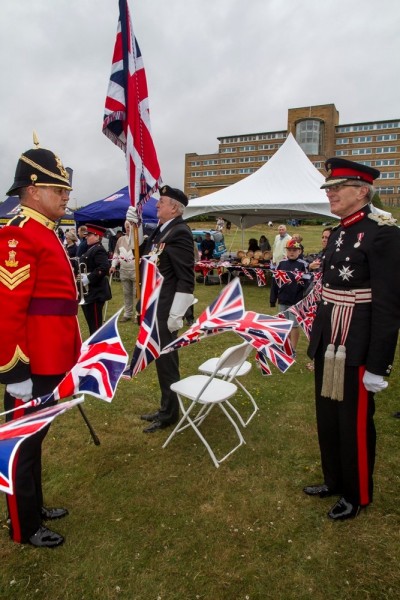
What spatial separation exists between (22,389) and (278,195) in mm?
12558

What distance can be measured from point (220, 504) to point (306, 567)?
0.77 metres

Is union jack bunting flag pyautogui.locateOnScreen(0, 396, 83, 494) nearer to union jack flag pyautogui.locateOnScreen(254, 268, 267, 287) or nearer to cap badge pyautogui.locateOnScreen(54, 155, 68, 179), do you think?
cap badge pyautogui.locateOnScreen(54, 155, 68, 179)

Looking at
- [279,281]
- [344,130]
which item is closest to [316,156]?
[344,130]

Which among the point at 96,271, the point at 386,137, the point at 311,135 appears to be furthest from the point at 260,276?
the point at 386,137

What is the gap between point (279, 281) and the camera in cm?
604

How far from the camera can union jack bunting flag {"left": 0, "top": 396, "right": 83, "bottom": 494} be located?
190 centimetres

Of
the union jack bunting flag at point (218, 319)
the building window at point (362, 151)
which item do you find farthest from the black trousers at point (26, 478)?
the building window at point (362, 151)

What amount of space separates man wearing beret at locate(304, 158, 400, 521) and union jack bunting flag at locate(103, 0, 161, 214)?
80.6 inches

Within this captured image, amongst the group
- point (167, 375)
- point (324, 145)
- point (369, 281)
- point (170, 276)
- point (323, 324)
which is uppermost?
point (324, 145)

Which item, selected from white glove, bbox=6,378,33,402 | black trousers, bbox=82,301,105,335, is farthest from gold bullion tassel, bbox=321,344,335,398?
black trousers, bbox=82,301,105,335

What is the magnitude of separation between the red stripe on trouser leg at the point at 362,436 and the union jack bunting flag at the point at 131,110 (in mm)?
2592

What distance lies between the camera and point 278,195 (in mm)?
13648

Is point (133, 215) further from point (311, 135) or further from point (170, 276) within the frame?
point (311, 135)

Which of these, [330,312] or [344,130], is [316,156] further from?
[330,312]
